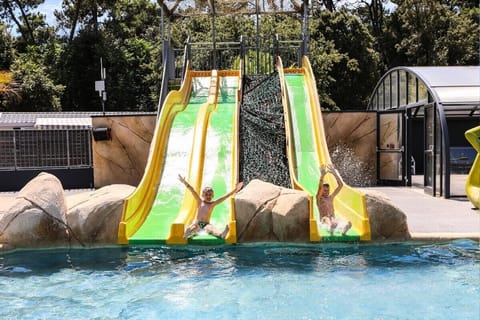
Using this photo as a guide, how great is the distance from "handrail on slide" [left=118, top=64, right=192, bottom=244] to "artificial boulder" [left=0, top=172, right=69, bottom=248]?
87 centimetres

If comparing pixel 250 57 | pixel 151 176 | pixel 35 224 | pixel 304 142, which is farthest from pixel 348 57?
pixel 35 224

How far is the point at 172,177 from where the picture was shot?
10.5 meters

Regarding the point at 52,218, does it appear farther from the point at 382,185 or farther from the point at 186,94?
the point at 382,185

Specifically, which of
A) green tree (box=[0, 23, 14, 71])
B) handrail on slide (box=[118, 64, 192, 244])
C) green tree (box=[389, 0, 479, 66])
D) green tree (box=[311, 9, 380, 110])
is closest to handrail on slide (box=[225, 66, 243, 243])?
handrail on slide (box=[118, 64, 192, 244])

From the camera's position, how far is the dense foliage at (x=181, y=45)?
2734cm

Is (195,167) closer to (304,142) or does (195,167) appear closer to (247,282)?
(304,142)

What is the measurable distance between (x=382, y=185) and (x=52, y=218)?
370 inches

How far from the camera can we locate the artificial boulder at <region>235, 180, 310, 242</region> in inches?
314

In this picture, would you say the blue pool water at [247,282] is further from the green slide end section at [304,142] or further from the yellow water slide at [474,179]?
the yellow water slide at [474,179]

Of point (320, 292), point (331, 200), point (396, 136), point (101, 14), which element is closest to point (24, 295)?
point (320, 292)

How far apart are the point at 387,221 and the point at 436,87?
5.92 m

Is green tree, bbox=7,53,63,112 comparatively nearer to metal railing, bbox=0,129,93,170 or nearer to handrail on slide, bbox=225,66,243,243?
metal railing, bbox=0,129,93,170

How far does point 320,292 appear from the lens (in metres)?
6.18

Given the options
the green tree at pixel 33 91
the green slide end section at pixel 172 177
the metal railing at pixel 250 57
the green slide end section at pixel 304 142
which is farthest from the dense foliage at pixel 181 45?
the green slide end section at pixel 172 177
